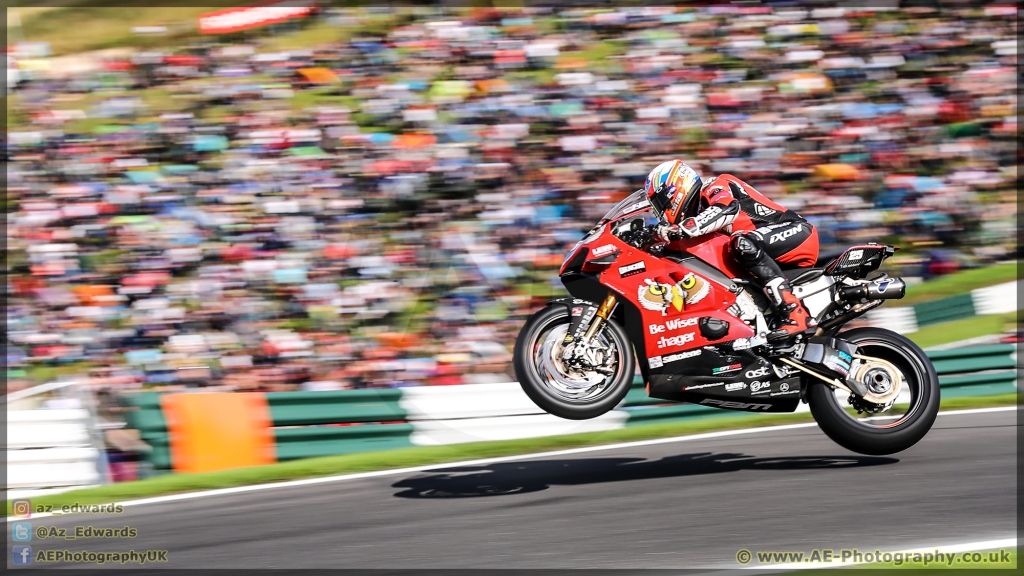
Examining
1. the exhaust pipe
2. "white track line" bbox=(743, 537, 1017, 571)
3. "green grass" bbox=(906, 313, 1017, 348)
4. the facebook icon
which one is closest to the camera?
"white track line" bbox=(743, 537, 1017, 571)

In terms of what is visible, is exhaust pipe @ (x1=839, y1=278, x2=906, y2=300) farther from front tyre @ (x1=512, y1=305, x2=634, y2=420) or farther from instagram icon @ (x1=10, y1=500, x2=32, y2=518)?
instagram icon @ (x1=10, y1=500, x2=32, y2=518)

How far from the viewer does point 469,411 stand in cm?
876

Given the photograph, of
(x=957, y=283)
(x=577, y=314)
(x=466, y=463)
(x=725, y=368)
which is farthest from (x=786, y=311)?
(x=957, y=283)

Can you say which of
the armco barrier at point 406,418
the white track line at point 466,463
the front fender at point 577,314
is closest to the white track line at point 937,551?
the front fender at point 577,314

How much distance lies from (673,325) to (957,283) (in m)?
6.50

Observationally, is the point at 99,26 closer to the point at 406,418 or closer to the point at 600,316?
the point at 406,418

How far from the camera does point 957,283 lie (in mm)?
11375

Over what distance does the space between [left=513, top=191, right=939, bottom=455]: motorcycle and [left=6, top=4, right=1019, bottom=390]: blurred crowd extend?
3.89m

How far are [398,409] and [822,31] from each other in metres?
8.39

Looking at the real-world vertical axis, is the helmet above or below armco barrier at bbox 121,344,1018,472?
above

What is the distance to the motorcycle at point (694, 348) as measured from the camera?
244 inches

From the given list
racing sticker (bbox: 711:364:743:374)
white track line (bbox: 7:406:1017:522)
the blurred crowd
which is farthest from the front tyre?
the blurred crowd

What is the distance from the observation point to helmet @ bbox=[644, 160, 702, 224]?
6238 millimetres

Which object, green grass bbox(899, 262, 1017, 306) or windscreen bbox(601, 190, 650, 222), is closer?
windscreen bbox(601, 190, 650, 222)
